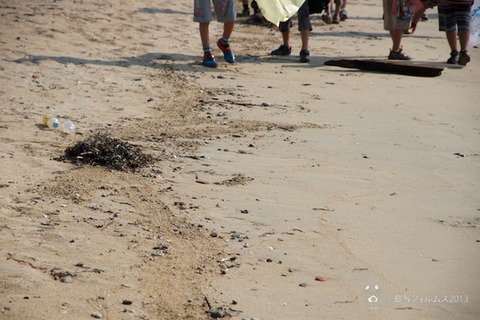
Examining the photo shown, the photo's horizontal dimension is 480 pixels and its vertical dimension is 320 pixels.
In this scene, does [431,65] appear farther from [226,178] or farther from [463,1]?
[226,178]

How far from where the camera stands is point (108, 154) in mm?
5824

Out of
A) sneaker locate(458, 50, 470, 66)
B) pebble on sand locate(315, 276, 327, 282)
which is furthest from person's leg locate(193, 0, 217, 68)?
Answer: pebble on sand locate(315, 276, 327, 282)

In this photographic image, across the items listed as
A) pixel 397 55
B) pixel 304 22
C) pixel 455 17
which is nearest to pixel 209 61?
pixel 304 22

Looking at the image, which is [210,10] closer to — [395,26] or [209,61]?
[209,61]

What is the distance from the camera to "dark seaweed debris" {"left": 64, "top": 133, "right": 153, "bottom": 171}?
578 cm

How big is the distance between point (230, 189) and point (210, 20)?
415cm

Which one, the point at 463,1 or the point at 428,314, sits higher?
the point at 463,1

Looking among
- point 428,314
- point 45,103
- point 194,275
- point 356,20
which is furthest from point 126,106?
point 356,20

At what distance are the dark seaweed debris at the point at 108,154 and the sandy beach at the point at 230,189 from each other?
0.08 metres

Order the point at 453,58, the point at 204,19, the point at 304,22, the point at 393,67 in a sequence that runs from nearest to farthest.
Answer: the point at 204,19, the point at 393,67, the point at 304,22, the point at 453,58

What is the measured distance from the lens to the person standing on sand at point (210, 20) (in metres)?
9.31

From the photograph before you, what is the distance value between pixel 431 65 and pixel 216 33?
2840 mm

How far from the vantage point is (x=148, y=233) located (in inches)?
189

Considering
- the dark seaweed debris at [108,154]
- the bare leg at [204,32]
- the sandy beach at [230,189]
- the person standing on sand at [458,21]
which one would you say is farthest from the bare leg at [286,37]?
the dark seaweed debris at [108,154]
